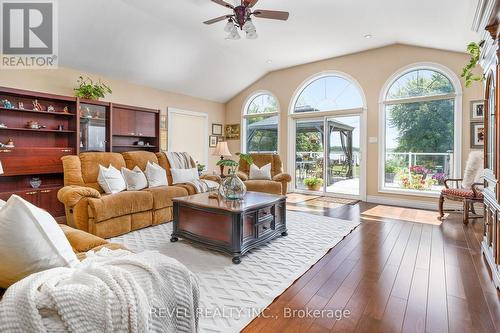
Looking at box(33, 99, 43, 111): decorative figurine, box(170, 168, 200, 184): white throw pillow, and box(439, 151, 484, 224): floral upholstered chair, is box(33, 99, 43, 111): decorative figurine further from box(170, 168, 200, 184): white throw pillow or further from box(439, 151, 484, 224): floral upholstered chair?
box(439, 151, 484, 224): floral upholstered chair

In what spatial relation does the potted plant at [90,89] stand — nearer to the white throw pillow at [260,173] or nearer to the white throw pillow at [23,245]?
the white throw pillow at [260,173]

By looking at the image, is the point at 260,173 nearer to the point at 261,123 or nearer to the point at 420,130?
the point at 261,123

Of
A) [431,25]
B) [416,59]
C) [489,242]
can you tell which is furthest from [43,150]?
[416,59]

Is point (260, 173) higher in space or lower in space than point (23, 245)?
higher

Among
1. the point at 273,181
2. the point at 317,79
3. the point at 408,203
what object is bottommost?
the point at 408,203

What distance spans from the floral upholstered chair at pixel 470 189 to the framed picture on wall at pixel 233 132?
4.92 metres

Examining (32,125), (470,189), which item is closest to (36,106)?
(32,125)

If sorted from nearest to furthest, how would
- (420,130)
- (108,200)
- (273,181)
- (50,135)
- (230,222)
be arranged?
1. (230,222)
2. (108,200)
3. (50,135)
4. (273,181)
5. (420,130)

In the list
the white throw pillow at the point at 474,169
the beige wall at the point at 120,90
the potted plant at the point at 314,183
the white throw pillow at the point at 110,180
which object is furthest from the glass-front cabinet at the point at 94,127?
the white throw pillow at the point at 474,169

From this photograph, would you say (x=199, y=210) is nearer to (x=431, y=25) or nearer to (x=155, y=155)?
(x=155, y=155)

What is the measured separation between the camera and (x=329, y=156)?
622 cm

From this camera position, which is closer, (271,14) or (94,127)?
(271,14)

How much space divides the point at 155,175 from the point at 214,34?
2.76 meters

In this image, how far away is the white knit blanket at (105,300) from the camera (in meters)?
0.79
